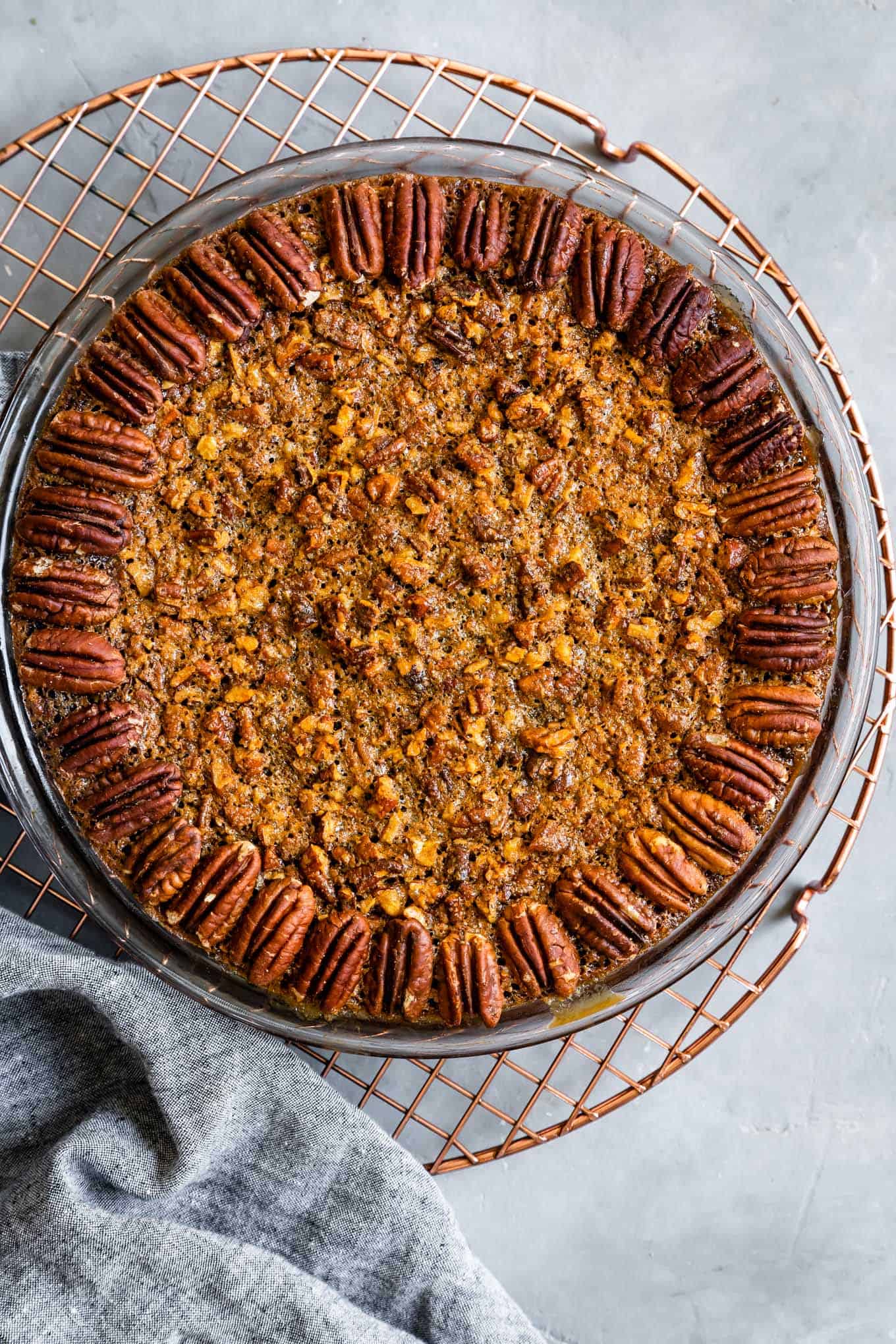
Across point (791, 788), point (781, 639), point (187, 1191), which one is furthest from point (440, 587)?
point (187, 1191)

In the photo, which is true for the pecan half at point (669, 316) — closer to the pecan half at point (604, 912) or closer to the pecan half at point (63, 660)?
the pecan half at point (604, 912)

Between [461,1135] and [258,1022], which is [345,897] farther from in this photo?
[461,1135]

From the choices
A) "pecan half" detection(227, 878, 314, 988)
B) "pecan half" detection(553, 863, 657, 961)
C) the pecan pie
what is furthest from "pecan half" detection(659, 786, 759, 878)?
"pecan half" detection(227, 878, 314, 988)

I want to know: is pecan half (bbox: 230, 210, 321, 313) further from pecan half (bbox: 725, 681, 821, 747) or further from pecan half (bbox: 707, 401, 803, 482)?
pecan half (bbox: 725, 681, 821, 747)

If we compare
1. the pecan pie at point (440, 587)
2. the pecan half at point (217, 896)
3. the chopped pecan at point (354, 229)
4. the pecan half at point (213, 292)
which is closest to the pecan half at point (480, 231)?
the pecan pie at point (440, 587)

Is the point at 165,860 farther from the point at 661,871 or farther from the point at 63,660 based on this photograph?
the point at 661,871
